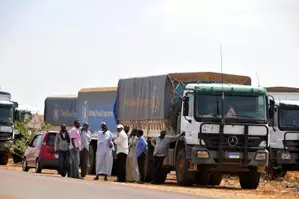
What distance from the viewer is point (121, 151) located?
29.3 meters

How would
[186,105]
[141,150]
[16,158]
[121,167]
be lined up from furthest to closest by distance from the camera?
[16,158]
[141,150]
[121,167]
[186,105]

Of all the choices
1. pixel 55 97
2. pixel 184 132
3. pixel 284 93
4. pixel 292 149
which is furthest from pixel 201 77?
pixel 55 97

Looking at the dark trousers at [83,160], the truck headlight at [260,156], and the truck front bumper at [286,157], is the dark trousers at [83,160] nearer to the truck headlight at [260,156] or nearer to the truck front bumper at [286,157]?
the truck front bumper at [286,157]

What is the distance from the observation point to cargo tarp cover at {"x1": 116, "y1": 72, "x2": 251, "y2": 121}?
1147 inches

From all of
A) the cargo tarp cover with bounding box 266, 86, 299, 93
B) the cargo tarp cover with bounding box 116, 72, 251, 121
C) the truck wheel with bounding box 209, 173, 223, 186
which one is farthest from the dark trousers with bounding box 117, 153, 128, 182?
the cargo tarp cover with bounding box 266, 86, 299, 93

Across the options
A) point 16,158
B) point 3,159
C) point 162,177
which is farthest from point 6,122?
point 162,177

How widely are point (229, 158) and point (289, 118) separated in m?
7.52

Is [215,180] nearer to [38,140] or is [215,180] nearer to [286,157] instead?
[286,157]

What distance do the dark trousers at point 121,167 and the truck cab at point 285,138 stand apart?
6032 millimetres

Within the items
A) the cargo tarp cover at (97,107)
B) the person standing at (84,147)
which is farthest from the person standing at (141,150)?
the cargo tarp cover at (97,107)

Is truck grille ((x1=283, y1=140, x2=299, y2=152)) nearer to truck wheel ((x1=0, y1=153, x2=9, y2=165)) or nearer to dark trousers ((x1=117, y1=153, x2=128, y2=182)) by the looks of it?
dark trousers ((x1=117, y1=153, x2=128, y2=182))

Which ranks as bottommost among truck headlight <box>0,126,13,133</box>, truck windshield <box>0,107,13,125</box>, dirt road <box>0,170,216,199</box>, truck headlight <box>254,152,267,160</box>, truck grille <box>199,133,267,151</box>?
dirt road <box>0,170,216,199</box>

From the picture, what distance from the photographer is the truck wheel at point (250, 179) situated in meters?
27.1

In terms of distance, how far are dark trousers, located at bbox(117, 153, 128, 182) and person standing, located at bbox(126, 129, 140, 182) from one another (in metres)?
0.36
